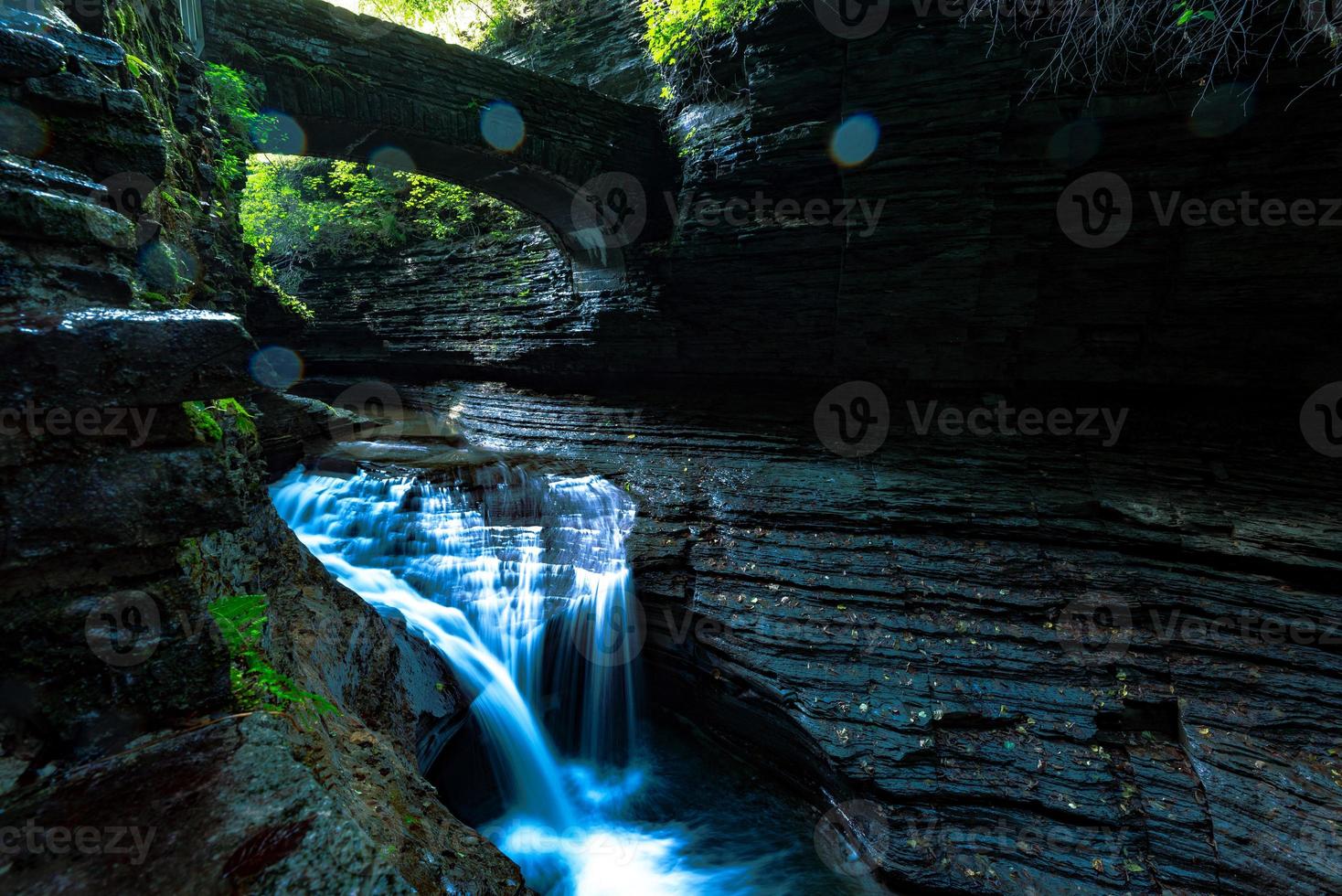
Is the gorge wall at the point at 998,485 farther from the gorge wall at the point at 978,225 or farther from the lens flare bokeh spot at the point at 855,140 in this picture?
the lens flare bokeh spot at the point at 855,140

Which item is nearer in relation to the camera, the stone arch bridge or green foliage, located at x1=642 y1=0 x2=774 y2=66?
the stone arch bridge

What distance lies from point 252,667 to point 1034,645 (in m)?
5.92

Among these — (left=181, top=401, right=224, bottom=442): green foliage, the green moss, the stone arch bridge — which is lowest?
(left=181, top=401, right=224, bottom=442): green foliage

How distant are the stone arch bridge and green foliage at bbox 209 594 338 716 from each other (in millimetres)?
7155

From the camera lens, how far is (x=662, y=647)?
19.4 feet

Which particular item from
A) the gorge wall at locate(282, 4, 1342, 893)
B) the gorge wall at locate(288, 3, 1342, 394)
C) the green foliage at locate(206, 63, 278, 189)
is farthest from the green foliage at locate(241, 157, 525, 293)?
the gorge wall at locate(282, 4, 1342, 893)

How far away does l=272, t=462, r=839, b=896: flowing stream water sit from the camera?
4.53 m

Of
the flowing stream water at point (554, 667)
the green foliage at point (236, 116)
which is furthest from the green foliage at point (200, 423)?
the green foliage at point (236, 116)

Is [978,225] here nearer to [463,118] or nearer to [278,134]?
[463,118]

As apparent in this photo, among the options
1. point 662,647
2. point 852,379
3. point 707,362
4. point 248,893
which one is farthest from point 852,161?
point 248,893

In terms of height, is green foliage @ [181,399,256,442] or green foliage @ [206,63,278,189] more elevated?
green foliage @ [206,63,278,189]

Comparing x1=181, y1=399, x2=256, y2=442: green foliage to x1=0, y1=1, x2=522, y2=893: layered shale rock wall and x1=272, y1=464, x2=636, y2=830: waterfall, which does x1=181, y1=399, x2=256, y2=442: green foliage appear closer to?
x1=0, y1=1, x2=522, y2=893: layered shale rock wall

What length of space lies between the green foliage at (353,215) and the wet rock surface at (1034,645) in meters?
10.2

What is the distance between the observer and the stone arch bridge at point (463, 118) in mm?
6629
